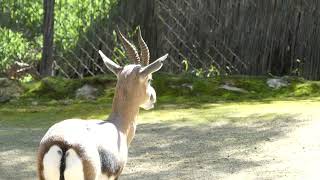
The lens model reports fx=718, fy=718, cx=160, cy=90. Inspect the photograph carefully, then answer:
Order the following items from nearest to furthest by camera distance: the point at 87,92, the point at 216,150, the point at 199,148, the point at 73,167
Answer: the point at 73,167 → the point at 216,150 → the point at 199,148 → the point at 87,92

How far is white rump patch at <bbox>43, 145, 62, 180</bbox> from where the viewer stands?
10.3ft

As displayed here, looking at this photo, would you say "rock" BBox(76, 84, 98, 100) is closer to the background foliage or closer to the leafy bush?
the background foliage

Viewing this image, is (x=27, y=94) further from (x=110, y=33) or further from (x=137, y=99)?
(x=137, y=99)

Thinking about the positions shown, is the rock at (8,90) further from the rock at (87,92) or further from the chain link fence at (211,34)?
the chain link fence at (211,34)

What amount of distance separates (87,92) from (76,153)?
6.16 meters

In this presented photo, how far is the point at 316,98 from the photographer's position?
8.43m

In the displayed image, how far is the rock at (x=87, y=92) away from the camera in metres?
9.19

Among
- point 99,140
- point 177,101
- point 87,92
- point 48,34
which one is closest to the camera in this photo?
point 99,140

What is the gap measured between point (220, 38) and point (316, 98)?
1920 millimetres

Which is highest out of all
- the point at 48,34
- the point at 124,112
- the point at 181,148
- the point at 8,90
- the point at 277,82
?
the point at 48,34

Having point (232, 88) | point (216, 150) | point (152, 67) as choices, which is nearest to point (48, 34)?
point (232, 88)

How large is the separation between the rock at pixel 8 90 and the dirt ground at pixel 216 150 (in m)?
1.83

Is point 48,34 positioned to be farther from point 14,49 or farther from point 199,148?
point 199,148

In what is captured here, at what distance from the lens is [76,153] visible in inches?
125
